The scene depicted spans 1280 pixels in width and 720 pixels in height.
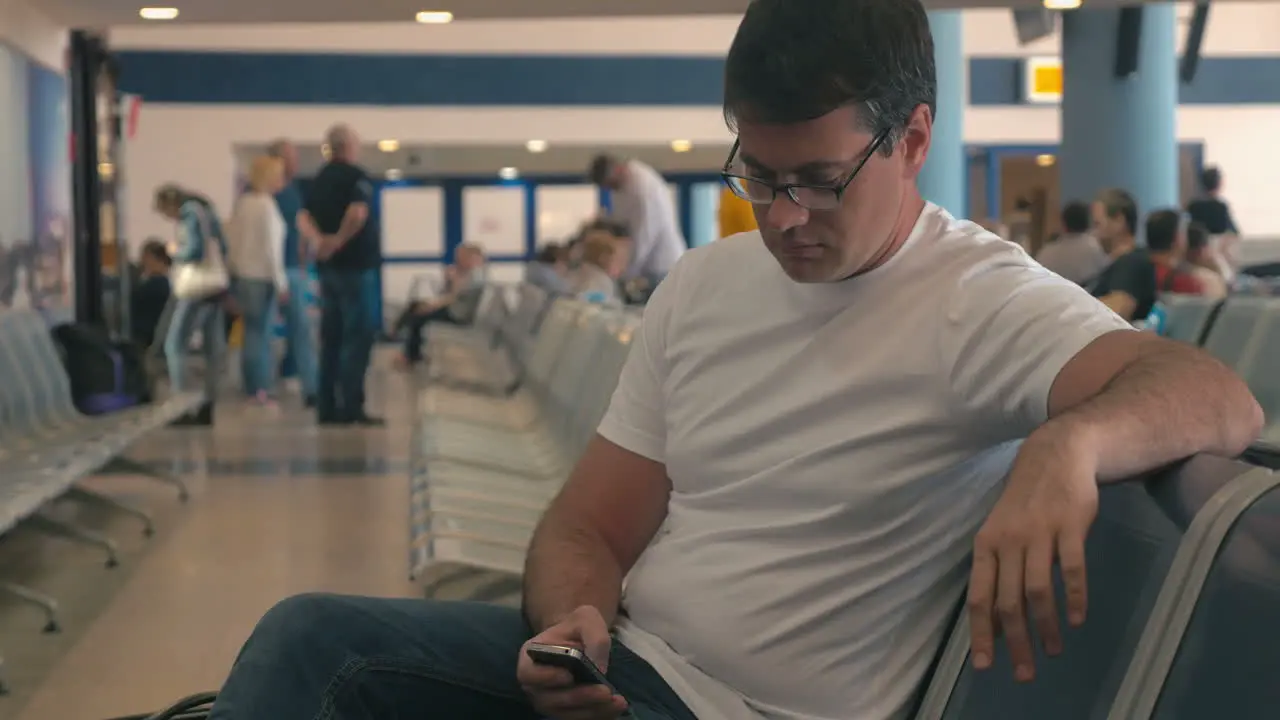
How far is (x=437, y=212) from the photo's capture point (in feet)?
83.3

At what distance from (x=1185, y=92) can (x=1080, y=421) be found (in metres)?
20.2

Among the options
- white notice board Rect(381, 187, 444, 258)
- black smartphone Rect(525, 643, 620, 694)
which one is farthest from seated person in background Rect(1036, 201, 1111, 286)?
white notice board Rect(381, 187, 444, 258)

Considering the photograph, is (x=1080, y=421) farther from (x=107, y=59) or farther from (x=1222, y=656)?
(x=107, y=59)

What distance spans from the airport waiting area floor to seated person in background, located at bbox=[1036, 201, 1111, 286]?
3817mm

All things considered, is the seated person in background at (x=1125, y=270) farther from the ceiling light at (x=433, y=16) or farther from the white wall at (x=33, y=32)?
the white wall at (x=33, y=32)

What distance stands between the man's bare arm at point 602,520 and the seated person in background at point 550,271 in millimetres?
8284

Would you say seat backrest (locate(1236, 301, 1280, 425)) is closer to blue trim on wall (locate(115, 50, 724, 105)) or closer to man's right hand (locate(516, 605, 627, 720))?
man's right hand (locate(516, 605, 627, 720))

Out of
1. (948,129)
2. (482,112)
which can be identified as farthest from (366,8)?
(482,112)

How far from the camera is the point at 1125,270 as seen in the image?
7.60 meters

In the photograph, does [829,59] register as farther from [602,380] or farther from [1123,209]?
[1123,209]

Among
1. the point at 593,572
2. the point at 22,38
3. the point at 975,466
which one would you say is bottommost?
the point at 593,572

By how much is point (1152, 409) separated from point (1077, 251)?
8.40 meters

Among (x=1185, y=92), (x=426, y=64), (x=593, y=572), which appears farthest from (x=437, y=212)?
(x=593, y=572)

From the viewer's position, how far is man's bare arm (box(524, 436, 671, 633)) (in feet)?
6.57
